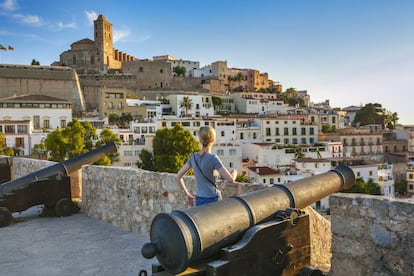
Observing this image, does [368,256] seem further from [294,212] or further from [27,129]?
[27,129]

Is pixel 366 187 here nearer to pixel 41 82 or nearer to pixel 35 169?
pixel 35 169

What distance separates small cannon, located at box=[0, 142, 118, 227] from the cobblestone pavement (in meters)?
0.27

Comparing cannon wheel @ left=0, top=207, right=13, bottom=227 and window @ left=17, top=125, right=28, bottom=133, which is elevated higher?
window @ left=17, top=125, right=28, bottom=133

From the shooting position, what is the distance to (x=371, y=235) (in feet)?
10.5

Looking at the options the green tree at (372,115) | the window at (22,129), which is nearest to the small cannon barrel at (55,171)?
the window at (22,129)

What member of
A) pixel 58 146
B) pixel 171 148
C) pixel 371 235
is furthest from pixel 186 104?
pixel 371 235

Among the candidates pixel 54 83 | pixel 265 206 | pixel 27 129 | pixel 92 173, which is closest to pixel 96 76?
pixel 54 83

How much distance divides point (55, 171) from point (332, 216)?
17.5 feet

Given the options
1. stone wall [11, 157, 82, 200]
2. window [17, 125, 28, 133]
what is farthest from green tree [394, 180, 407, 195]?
stone wall [11, 157, 82, 200]

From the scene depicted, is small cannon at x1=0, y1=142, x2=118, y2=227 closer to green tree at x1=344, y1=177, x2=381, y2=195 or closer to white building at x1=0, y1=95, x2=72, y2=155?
green tree at x1=344, y1=177, x2=381, y2=195

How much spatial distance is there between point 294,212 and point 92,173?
5.08 metres

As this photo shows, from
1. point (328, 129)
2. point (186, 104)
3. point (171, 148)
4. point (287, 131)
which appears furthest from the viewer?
point (328, 129)

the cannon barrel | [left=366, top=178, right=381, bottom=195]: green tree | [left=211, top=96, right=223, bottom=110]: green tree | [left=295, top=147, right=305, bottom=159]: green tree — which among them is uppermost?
[left=211, top=96, right=223, bottom=110]: green tree

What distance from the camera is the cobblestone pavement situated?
174 inches
